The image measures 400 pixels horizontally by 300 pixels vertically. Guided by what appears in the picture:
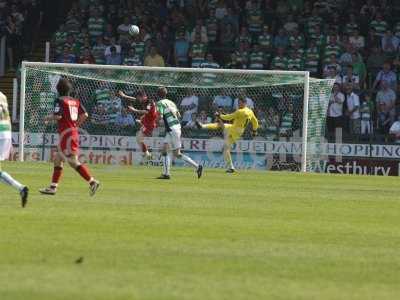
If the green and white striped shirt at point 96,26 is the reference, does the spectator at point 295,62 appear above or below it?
below

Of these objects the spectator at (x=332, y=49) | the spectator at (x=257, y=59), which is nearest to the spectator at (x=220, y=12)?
the spectator at (x=257, y=59)

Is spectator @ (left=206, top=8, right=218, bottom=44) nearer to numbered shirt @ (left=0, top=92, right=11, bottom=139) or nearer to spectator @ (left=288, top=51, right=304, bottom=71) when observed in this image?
spectator @ (left=288, top=51, right=304, bottom=71)

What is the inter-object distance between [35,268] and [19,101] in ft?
83.6

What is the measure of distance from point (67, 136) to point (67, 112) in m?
0.52

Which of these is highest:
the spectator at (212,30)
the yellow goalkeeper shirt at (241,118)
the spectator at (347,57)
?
the spectator at (212,30)

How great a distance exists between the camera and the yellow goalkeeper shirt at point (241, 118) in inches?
1262

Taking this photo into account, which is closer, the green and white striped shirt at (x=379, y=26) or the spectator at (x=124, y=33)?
the green and white striped shirt at (x=379, y=26)

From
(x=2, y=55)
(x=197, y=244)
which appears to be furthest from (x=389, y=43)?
(x=197, y=244)

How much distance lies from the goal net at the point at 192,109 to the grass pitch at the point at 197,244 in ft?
36.8

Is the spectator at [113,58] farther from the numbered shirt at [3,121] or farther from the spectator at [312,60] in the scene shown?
the numbered shirt at [3,121]

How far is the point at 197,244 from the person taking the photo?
13430 millimetres

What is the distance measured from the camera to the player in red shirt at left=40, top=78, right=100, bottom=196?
19.5 meters

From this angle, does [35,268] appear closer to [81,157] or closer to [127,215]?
[127,215]

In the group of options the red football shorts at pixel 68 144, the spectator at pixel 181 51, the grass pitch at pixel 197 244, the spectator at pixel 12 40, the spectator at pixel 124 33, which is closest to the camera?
the grass pitch at pixel 197 244
